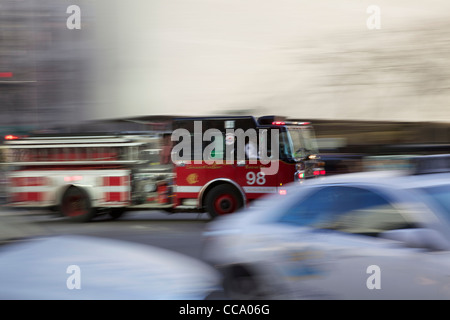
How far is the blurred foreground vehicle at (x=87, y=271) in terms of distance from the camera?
3311mm

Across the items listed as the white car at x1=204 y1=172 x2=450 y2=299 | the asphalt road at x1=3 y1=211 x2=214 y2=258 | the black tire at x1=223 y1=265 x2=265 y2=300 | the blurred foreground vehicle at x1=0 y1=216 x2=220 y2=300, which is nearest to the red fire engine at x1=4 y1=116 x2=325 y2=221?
the asphalt road at x1=3 y1=211 x2=214 y2=258

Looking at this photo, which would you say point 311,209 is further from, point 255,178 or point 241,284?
point 255,178

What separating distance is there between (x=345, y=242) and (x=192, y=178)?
26.9 feet

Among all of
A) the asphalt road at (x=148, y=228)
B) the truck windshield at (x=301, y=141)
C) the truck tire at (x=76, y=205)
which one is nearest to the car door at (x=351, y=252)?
the asphalt road at (x=148, y=228)

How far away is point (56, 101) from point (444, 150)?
29034 mm

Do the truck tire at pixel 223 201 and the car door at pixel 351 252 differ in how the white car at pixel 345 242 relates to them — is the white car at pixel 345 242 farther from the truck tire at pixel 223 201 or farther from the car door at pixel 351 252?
the truck tire at pixel 223 201

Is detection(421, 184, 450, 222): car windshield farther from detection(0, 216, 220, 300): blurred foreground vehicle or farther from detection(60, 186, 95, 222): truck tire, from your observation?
detection(60, 186, 95, 222): truck tire

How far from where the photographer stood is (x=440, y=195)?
4172 mm

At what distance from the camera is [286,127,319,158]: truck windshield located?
12.0 meters

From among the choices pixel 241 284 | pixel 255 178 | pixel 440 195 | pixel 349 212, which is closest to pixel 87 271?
pixel 241 284

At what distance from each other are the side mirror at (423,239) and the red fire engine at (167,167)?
7824 mm
